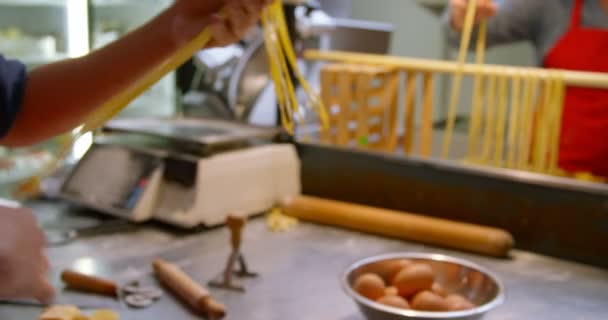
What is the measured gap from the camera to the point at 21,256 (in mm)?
482

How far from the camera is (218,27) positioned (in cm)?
84

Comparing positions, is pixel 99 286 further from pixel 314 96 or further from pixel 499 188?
pixel 499 188

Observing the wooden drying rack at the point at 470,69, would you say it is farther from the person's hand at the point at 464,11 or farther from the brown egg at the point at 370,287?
the brown egg at the point at 370,287

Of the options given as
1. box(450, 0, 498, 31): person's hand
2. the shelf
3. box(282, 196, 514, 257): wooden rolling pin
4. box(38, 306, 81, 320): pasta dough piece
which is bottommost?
box(38, 306, 81, 320): pasta dough piece

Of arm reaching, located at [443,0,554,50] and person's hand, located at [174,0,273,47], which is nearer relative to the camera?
person's hand, located at [174,0,273,47]

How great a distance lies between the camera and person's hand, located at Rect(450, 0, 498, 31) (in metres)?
1.31

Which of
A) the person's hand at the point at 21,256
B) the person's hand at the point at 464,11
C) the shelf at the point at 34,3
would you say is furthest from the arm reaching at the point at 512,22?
the shelf at the point at 34,3

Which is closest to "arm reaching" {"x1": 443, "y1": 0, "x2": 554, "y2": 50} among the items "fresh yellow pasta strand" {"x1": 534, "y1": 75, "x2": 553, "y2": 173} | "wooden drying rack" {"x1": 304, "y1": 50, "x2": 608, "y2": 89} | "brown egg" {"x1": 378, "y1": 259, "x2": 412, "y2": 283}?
"wooden drying rack" {"x1": 304, "y1": 50, "x2": 608, "y2": 89}

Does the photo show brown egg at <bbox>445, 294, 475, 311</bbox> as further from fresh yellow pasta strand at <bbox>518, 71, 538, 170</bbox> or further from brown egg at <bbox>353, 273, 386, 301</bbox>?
fresh yellow pasta strand at <bbox>518, 71, 538, 170</bbox>

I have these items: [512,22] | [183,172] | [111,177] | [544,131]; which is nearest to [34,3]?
[111,177]

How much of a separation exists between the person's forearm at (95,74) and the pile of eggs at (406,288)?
0.43m

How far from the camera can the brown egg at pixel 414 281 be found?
94 cm

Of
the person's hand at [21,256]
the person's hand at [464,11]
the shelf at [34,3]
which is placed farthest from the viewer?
the shelf at [34,3]

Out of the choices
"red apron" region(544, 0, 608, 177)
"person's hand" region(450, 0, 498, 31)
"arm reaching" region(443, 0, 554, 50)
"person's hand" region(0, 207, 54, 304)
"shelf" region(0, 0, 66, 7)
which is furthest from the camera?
"shelf" region(0, 0, 66, 7)
